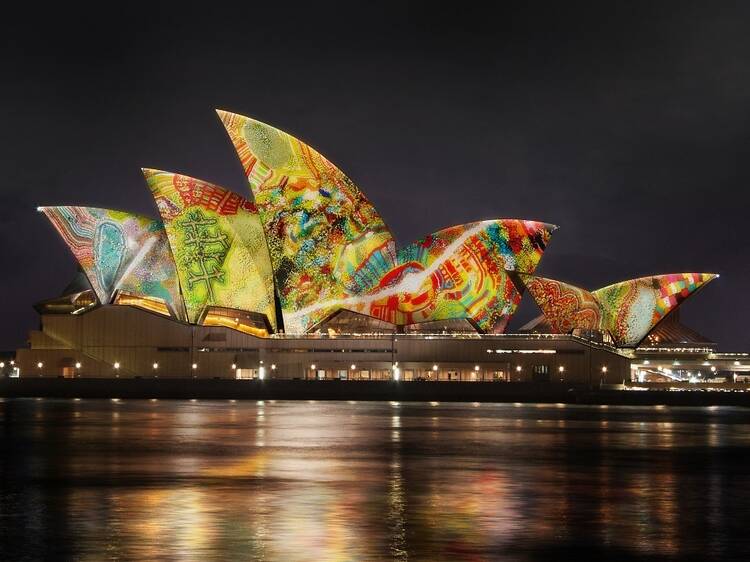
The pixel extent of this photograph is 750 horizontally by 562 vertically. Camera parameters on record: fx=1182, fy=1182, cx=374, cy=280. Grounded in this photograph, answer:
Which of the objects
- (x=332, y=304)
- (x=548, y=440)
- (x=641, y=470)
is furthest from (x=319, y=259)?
(x=641, y=470)

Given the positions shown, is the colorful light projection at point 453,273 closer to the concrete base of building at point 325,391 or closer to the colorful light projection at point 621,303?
the colorful light projection at point 621,303

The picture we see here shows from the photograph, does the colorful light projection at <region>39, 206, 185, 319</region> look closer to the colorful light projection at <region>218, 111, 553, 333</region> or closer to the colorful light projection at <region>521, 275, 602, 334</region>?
the colorful light projection at <region>218, 111, 553, 333</region>

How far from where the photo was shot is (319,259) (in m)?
81.7

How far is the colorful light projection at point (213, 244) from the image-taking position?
80.9 metres

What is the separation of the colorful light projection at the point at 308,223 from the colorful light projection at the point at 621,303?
13231mm

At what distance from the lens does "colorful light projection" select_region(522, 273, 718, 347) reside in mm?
86750

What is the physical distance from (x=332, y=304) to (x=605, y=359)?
19610 millimetres

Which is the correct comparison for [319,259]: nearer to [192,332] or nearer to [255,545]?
[192,332]

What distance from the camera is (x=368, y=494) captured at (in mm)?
19094

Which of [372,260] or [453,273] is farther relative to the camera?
[453,273]

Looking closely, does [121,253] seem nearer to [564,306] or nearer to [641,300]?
[564,306]

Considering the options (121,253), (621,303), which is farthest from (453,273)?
(121,253)

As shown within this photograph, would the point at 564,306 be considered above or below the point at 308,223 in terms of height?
below

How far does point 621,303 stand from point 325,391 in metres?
→ 27.0
